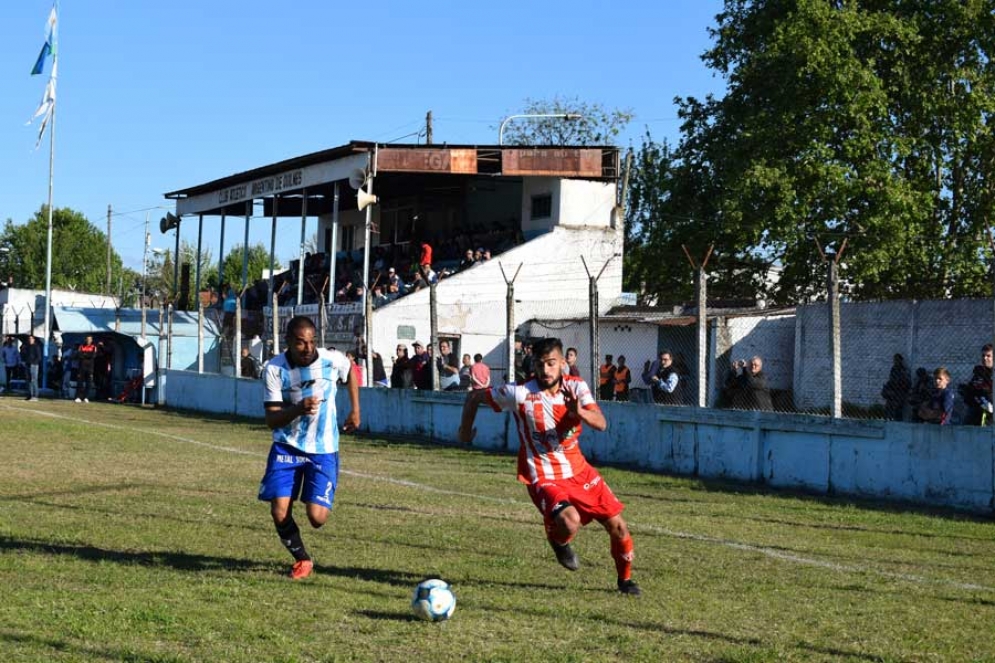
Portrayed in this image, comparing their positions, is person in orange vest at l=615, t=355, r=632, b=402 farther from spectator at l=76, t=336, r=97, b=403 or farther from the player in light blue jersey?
spectator at l=76, t=336, r=97, b=403

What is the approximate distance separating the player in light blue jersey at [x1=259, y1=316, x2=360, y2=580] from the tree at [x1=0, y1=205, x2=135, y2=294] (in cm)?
9201

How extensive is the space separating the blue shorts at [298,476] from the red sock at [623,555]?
6.76 ft

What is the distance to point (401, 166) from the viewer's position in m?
37.0

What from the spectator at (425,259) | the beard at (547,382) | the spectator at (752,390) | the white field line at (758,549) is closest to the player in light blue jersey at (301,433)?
the beard at (547,382)

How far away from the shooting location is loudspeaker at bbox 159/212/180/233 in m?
50.3

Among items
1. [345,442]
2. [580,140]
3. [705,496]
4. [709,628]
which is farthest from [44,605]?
[580,140]

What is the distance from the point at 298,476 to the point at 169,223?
4330cm

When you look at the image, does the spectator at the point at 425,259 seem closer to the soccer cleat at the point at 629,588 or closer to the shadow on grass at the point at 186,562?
the shadow on grass at the point at 186,562

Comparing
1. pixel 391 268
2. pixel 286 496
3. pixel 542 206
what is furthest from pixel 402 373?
pixel 286 496

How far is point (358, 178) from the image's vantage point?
121 feet

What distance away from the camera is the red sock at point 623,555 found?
8.39 m

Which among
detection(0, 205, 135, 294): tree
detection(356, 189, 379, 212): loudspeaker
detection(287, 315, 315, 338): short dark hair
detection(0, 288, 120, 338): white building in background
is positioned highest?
detection(0, 205, 135, 294): tree

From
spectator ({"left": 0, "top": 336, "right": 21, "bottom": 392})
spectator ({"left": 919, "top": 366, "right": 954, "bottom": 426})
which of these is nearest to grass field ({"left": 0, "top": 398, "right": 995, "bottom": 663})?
spectator ({"left": 919, "top": 366, "right": 954, "bottom": 426})

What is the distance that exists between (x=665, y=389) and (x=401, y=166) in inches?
731
